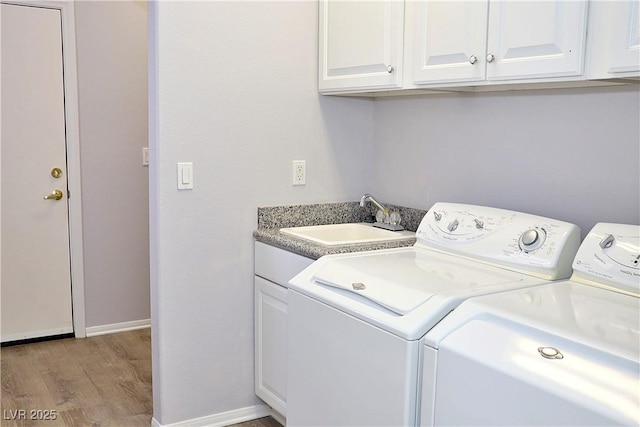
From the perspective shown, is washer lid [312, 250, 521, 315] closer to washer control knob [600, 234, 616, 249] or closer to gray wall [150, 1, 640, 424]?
washer control knob [600, 234, 616, 249]

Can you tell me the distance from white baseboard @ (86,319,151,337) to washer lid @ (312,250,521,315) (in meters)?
2.29

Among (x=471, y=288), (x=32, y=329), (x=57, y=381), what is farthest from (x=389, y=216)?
(x=32, y=329)

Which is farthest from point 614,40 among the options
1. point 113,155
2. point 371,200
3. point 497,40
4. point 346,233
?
point 113,155

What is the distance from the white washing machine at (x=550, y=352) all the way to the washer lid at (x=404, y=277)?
5.1 inches

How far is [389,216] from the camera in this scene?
2.82 meters

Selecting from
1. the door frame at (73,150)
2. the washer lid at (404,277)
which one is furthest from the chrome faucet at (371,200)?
the door frame at (73,150)

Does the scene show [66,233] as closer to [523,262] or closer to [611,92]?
[523,262]

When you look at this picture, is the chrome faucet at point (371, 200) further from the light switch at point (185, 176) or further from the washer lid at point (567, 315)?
the washer lid at point (567, 315)

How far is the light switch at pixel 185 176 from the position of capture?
2492 millimetres

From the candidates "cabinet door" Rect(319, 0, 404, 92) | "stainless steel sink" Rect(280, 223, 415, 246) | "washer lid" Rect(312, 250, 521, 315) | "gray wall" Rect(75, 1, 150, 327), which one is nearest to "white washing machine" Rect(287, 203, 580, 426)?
"washer lid" Rect(312, 250, 521, 315)

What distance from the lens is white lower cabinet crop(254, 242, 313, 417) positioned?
251cm

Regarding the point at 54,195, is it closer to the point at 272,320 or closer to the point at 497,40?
the point at 272,320

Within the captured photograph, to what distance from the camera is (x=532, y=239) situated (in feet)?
6.38

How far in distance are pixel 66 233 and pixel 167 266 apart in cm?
152
